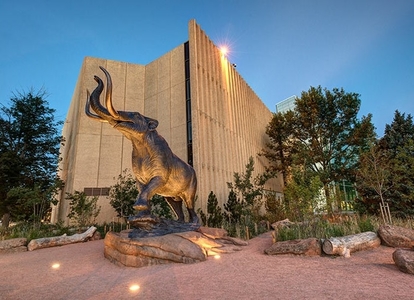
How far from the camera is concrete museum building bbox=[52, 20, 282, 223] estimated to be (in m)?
13.6

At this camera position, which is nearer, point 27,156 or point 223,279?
point 223,279

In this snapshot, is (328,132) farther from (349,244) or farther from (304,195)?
(349,244)

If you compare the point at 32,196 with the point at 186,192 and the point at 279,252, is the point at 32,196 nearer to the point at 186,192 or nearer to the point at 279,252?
the point at 186,192

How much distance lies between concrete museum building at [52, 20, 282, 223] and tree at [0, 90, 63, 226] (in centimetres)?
140

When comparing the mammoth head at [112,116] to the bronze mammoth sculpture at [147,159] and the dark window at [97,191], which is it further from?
the dark window at [97,191]

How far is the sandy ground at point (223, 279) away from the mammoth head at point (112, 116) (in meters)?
2.66

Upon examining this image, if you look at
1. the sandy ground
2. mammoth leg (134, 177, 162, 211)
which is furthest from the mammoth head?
the sandy ground

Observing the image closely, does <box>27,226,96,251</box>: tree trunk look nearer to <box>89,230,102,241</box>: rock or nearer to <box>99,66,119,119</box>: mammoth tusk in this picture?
<box>89,230,102,241</box>: rock

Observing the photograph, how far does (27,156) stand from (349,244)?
49.9 ft

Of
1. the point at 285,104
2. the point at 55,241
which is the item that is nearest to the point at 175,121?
the point at 55,241

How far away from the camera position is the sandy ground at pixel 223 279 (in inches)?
112

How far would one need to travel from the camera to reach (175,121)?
1478 cm

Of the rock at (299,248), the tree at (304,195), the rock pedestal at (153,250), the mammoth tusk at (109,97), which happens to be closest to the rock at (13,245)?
the rock pedestal at (153,250)

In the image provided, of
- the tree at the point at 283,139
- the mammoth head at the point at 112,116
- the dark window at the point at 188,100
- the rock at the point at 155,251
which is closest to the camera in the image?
the mammoth head at the point at 112,116
